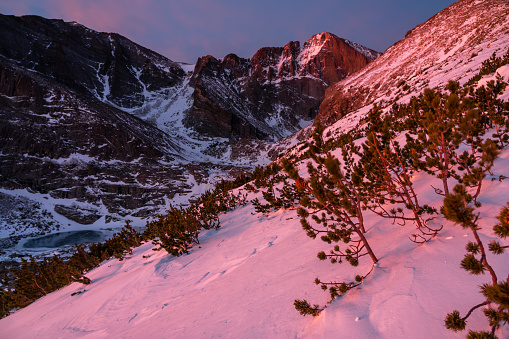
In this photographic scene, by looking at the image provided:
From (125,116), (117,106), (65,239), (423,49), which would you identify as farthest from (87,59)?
(423,49)

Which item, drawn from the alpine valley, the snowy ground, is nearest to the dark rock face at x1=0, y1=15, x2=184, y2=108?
the alpine valley

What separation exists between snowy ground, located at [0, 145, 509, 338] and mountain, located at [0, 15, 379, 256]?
145ft

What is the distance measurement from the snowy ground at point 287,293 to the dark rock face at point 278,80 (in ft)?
337

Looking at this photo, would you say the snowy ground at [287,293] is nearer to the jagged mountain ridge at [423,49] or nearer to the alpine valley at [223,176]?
the alpine valley at [223,176]

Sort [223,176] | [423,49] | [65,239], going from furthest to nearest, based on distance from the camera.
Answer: [223,176] < [423,49] < [65,239]

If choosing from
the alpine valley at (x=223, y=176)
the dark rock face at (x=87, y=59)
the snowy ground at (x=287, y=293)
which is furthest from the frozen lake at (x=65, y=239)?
the dark rock face at (x=87, y=59)

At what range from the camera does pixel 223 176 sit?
58562 mm

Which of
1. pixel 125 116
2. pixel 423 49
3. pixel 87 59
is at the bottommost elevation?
pixel 423 49

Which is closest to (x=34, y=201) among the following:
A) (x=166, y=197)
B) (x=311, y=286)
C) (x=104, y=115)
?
(x=166, y=197)

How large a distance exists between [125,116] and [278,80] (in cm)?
8653

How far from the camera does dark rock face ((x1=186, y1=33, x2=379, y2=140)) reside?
11669cm

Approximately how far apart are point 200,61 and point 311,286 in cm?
14462

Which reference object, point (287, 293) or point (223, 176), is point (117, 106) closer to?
point (223, 176)

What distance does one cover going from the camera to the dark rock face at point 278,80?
11669 cm
